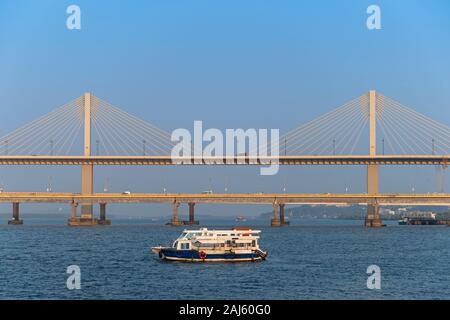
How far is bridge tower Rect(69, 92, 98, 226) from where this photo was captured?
147 m

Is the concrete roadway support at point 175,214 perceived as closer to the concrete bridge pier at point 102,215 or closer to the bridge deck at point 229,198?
the bridge deck at point 229,198

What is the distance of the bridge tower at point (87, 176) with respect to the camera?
146875mm

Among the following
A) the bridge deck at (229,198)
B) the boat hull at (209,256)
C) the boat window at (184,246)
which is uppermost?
the bridge deck at (229,198)

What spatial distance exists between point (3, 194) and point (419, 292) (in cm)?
11839

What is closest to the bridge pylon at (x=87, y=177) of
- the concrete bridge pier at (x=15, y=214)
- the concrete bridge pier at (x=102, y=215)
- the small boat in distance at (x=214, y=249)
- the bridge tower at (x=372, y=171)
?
the concrete bridge pier at (x=102, y=215)

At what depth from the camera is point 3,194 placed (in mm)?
153250

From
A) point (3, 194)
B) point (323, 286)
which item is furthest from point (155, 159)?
point (323, 286)

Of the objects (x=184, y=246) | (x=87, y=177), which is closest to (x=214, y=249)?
(x=184, y=246)

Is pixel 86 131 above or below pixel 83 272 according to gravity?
above

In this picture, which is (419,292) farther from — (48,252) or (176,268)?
(48,252)

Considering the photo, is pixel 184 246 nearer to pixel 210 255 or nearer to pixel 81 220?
pixel 210 255

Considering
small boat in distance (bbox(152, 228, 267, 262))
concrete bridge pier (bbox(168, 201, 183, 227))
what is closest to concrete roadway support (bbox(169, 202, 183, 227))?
concrete bridge pier (bbox(168, 201, 183, 227))

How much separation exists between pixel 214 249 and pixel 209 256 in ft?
3.45
